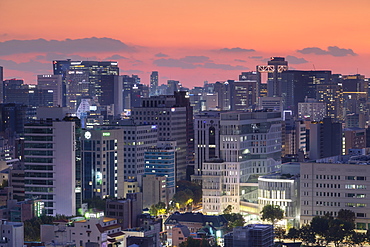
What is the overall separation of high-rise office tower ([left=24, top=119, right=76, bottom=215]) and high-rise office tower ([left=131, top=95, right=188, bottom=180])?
4892 cm

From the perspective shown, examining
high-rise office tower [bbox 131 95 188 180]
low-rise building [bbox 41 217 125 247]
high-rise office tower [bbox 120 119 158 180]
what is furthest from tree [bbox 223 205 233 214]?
high-rise office tower [bbox 131 95 188 180]

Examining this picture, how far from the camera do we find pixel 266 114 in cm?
13850

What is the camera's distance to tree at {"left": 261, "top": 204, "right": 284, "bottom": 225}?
114625mm

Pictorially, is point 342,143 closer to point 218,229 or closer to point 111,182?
point 111,182

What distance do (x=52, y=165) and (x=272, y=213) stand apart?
25.7 metres

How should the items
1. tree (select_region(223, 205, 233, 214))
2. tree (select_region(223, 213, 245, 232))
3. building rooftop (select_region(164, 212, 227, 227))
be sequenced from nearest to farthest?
1. building rooftop (select_region(164, 212, 227, 227))
2. tree (select_region(223, 213, 245, 232))
3. tree (select_region(223, 205, 233, 214))

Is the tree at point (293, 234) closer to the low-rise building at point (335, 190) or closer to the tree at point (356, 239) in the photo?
the tree at point (356, 239)

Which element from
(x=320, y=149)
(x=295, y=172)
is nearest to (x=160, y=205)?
(x=295, y=172)

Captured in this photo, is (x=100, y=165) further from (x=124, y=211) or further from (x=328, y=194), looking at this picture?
(x=328, y=194)

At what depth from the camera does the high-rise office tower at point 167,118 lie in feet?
Result: 552

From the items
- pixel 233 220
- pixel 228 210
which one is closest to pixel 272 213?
pixel 233 220

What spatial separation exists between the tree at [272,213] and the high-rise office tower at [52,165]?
21.7 metres

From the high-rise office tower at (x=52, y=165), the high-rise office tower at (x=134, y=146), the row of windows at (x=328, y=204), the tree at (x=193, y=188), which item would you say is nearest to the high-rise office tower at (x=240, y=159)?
the tree at (x=193, y=188)

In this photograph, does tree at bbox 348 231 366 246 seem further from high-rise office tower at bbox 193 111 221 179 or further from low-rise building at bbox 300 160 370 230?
high-rise office tower at bbox 193 111 221 179
